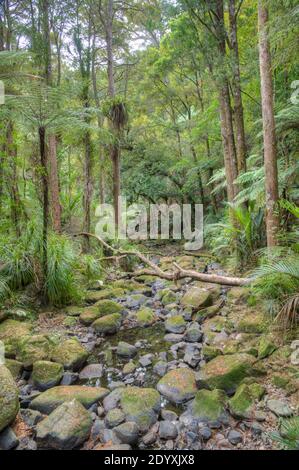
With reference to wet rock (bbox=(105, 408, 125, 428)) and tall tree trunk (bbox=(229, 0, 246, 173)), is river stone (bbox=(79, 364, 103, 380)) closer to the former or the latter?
wet rock (bbox=(105, 408, 125, 428))

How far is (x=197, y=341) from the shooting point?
3.79 m

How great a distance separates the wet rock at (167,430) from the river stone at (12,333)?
184cm

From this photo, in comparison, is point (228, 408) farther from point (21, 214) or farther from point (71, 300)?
point (21, 214)

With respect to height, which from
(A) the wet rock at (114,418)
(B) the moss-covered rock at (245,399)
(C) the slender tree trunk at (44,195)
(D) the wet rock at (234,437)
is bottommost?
(A) the wet rock at (114,418)

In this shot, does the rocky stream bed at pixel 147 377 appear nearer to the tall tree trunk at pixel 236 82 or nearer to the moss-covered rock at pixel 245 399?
the moss-covered rock at pixel 245 399

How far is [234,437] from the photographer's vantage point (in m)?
2.23

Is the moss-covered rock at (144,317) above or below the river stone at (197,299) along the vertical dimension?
below

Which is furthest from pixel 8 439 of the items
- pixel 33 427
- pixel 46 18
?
pixel 46 18

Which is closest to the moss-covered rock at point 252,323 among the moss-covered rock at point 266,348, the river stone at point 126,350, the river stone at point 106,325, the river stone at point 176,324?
the moss-covered rock at point 266,348

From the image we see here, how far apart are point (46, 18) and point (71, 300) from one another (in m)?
5.80

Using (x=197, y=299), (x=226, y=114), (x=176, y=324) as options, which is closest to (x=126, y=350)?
(x=176, y=324)

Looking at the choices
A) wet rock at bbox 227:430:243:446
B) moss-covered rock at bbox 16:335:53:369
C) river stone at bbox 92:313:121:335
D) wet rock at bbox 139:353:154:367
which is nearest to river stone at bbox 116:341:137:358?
wet rock at bbox 139:353:154:367

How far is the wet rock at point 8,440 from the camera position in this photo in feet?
7.18

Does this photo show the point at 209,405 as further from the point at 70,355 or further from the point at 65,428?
the point at 70,355
